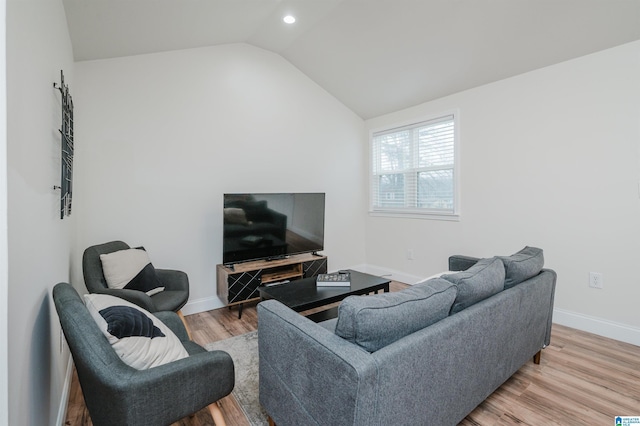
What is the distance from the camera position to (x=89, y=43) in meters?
2.53

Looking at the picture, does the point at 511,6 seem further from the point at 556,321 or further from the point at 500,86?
the point at 556,321

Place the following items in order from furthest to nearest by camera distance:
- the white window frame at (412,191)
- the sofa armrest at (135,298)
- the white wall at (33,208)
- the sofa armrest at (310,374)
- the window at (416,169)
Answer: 1. the window at (416,169)
2. the white window frame at (412,191)
3. the sofa armrest at (135,298)
4. the sofa armrest at (310,374)
5. the white wall at (33,208)

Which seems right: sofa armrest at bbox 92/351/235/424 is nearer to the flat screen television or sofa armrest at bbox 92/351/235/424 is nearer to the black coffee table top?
the black coffee table top

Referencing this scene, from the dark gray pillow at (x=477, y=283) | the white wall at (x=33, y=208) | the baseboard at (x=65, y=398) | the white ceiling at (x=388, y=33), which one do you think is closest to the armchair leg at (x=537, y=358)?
the dark gray pillow at (x=477, y=283)

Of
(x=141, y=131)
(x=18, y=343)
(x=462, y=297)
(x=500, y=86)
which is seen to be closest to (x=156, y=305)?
(x=18, y=343)

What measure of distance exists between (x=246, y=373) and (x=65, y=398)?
1.04 metres

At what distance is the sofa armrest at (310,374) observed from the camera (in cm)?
110

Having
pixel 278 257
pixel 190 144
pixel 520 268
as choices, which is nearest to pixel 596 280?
pixel 520 268

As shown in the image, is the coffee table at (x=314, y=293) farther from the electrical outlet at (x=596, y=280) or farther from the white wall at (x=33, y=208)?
the electrical outlet at (x=596, y=280)

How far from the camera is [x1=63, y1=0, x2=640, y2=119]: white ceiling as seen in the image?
240 cm

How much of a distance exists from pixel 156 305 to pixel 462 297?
7.03 ft

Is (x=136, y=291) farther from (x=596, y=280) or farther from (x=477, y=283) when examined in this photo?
(x=596, y=280)

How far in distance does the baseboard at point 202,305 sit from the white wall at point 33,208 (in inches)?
61.6

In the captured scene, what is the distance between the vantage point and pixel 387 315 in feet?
4.12
